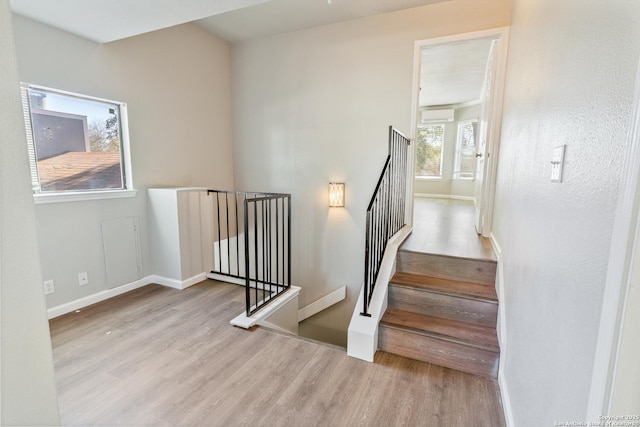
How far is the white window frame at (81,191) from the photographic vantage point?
238 cm

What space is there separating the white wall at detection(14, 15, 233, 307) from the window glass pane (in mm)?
131

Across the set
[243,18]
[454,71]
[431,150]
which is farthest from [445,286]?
[431,150]

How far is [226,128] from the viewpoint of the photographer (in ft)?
14.5

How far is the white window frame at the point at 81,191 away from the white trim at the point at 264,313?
1.81m

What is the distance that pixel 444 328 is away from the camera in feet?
7.10

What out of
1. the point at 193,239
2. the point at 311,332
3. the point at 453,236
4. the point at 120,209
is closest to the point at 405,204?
the point at 453,236

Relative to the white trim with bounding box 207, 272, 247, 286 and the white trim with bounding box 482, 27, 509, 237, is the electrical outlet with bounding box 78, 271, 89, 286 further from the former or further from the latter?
the white trim with bounding box 482, 27, 509, 237

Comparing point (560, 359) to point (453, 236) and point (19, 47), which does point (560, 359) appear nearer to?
point (453, 236)

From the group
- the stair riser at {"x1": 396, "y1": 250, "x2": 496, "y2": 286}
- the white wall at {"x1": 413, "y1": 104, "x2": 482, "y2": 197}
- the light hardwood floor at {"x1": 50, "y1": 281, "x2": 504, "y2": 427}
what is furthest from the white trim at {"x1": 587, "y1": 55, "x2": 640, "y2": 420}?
the white wall at {"x1": 413, "y1": 104, "x2": 482, "y2": 197}

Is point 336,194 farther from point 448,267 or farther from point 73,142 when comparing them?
point 73,142

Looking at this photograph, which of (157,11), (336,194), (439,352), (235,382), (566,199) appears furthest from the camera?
(336,194)

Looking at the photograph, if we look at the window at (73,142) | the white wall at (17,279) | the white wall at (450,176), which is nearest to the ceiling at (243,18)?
the window at (73,142)

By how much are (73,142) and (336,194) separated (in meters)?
2.78

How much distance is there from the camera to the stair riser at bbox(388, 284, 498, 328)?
2.20 meters
